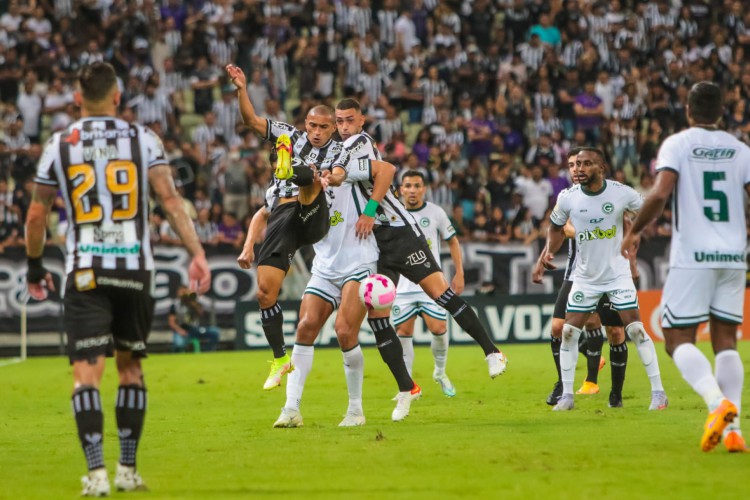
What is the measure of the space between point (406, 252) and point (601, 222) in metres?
2.14

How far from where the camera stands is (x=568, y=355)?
1243 cm

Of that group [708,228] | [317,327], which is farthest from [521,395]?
[708,228]

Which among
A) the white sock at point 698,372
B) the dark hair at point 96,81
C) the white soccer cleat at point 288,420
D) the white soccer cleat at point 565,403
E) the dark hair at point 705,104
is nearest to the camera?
the dark hair at point 96,81

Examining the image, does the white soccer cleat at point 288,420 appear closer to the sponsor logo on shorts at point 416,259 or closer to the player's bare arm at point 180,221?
the sponsor logo on shorts at point 416,259

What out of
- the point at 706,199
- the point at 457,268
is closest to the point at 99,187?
the point at 706,199

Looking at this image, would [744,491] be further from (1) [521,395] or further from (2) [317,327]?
(1) [521,395]

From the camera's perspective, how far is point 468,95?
98.7 ft

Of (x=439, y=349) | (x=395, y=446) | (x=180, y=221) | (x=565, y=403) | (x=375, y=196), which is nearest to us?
(x=180, y=221)

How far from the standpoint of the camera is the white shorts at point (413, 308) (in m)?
15.3

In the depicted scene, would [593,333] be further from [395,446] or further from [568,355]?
[395,446]

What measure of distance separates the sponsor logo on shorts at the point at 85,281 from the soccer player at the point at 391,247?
12.7 ft

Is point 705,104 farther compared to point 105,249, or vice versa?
point 705,104

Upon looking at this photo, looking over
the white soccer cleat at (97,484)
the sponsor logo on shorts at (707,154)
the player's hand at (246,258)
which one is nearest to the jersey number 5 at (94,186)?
the white soccer cleat at (97,484)

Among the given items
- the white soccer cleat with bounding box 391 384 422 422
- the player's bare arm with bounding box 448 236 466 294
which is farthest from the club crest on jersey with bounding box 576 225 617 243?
the white soccer cleat with bounding box 391 384 422 422
